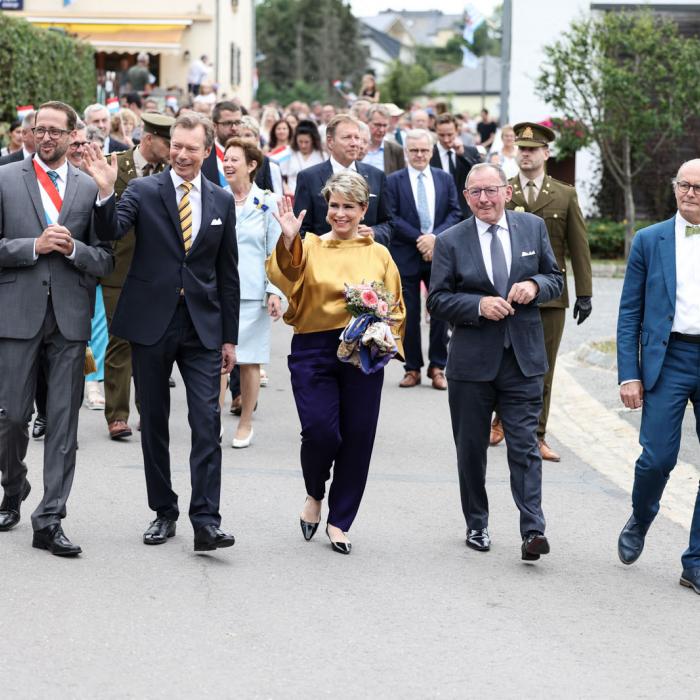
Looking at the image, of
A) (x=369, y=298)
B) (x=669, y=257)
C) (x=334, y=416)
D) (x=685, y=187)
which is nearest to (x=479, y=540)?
(x=334, y=416)

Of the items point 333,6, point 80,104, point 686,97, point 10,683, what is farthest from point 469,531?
point 333,6

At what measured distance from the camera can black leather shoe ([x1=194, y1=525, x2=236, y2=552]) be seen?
7094 millimetres

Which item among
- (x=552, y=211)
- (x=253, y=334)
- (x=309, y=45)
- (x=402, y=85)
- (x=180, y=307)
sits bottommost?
(x=253, y=334)

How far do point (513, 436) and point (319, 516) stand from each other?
3.67 feet

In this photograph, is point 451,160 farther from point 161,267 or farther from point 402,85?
point 402,85

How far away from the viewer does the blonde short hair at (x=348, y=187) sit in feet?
24.2

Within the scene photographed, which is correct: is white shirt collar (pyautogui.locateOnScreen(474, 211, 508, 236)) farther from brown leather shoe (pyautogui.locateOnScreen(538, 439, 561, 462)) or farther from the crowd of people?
brown leather shoe (pyautogui.locateOnScreen(538, 439, 561, 462))

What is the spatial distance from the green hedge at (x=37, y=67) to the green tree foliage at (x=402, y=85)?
246ft

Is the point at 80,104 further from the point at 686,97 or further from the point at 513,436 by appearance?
the point at 513,436

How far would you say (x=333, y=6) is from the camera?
347ft

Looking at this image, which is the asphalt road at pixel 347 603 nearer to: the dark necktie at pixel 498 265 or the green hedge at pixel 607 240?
the dark necktie at pixel 498 265

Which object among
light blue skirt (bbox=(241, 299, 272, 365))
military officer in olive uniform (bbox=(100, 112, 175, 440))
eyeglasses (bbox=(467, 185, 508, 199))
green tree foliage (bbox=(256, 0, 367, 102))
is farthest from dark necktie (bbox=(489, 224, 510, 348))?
green tree foliage (bbox=(256, 0, 367, 102))

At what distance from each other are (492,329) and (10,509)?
8.84 feet

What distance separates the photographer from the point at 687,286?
697cm
